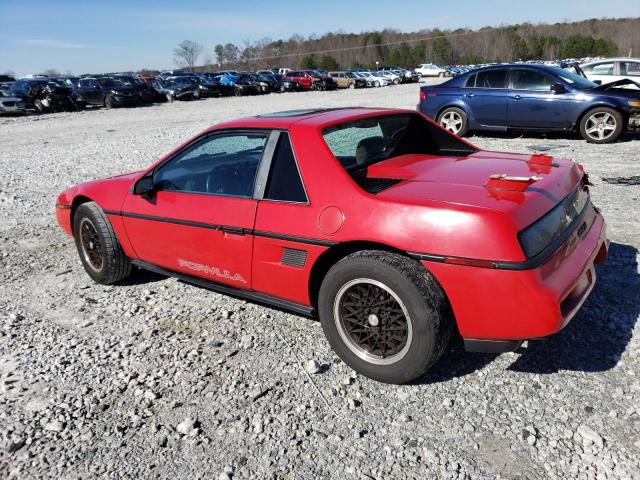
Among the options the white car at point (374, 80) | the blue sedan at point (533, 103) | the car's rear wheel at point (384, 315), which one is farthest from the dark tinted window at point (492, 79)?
the white car at point (374, 80)

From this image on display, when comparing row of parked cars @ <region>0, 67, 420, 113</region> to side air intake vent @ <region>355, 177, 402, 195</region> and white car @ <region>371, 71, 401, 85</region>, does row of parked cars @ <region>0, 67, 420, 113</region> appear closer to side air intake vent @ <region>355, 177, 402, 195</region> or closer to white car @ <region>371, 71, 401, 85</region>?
Answer: white car @ <region>371, 71, 401, 85</region>

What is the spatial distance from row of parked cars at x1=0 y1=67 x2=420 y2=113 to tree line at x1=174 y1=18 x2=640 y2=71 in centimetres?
4718

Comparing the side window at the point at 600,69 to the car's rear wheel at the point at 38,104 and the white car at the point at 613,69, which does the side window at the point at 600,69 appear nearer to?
the white car at the point at 613,69

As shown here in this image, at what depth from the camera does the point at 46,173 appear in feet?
30.8

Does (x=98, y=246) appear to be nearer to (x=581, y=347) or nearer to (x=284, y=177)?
(x=284, y=177)

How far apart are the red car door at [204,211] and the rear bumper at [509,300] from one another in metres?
1.33

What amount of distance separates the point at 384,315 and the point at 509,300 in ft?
2.15

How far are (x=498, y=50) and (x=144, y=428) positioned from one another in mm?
124733

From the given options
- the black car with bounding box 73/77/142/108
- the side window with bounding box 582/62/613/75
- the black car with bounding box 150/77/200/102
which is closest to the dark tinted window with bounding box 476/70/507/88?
the side window with bounding box 582/62/613/75

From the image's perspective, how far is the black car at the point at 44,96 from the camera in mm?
24141

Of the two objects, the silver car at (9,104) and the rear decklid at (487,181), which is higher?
the silver car at (9,104)

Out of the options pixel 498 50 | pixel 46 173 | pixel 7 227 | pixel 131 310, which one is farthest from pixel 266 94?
pixel 498 50

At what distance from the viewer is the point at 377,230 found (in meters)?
2.66

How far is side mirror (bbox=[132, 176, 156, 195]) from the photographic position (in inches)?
148
